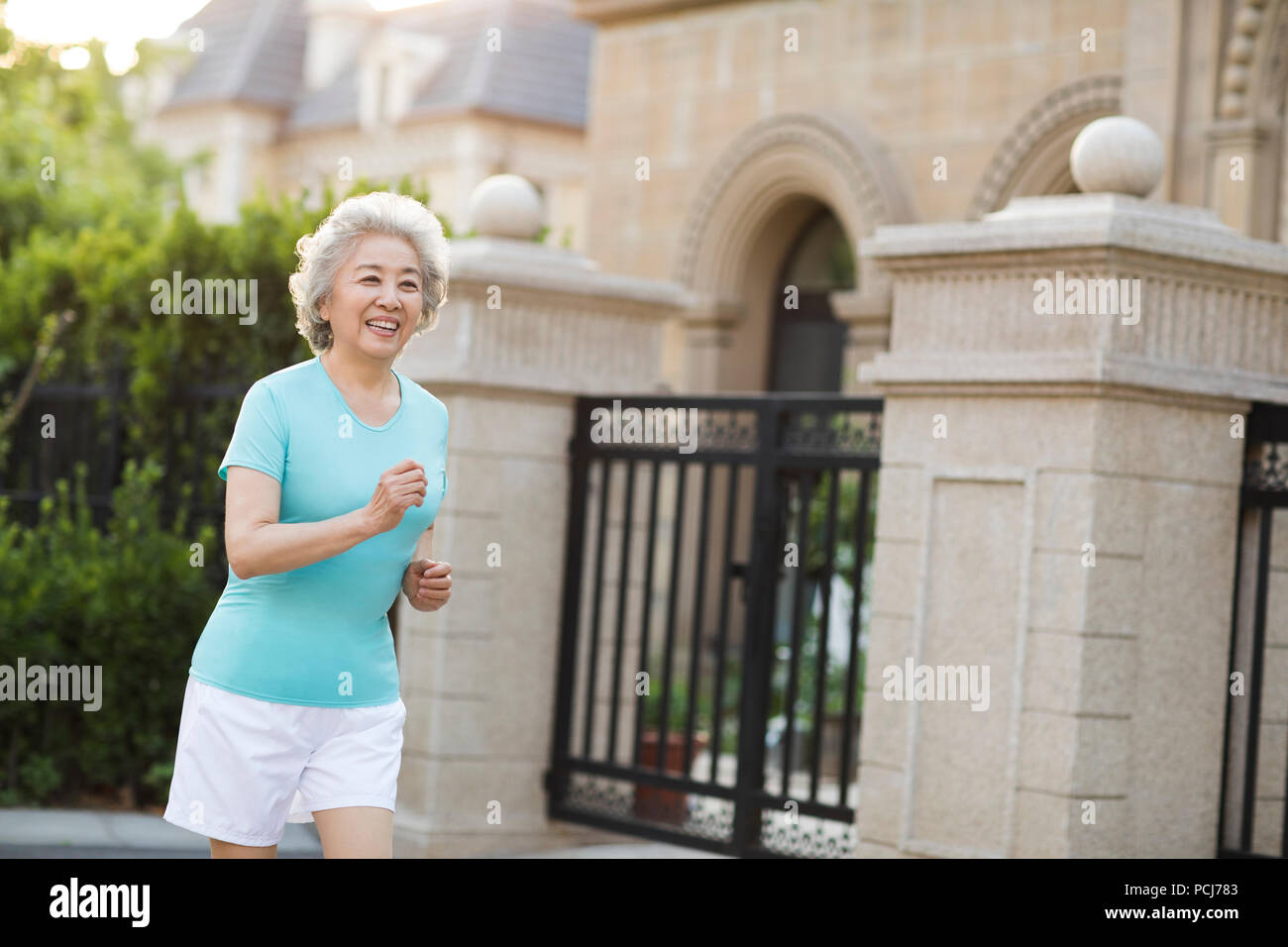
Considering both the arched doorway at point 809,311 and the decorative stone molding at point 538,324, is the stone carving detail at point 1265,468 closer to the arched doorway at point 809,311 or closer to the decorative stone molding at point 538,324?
the decorative stone molding at point 538,324

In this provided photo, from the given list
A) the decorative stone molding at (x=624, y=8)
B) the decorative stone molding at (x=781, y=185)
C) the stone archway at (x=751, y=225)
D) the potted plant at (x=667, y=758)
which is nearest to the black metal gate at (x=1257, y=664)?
the potted plant at (x=667, y=758)

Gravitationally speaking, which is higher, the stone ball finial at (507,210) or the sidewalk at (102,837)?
the stone ball finial at (507,210)

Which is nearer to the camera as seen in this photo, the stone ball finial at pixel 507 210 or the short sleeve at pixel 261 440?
the short sleeve at pixel 261 440

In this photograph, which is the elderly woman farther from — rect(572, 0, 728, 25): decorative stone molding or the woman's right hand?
rect(572, 0, 728, 25): decorative stone molding

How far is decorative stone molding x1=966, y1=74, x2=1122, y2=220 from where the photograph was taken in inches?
471

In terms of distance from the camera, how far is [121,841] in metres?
7.39

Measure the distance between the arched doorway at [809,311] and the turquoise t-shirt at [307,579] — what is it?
11282mm

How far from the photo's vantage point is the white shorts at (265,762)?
11.0ft

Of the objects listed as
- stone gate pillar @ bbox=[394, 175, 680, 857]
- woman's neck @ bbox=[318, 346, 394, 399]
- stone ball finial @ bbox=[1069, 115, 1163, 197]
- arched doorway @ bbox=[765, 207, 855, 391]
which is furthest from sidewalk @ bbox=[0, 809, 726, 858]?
arched doorway @ bbox=[765, 207, 855, 391]

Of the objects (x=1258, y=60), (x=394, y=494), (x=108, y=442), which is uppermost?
(x=1258, y=60)

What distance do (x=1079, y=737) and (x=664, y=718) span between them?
6.44 feet

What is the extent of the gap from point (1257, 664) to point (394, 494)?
3.71 meters

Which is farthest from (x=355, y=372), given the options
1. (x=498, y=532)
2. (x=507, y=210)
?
(x=507, y=210)

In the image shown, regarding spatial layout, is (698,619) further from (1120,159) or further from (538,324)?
(1120,159)
